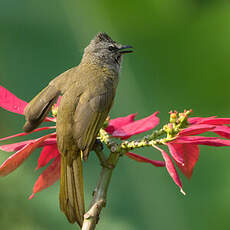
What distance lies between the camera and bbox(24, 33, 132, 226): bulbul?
1.74ft

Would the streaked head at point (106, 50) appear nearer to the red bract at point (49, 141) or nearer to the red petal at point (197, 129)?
the red bract at point (49, 141)

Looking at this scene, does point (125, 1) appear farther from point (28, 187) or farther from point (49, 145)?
point (49, 145)

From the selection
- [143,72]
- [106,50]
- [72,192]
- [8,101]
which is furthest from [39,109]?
[143,72]

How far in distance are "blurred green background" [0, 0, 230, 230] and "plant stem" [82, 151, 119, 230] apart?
63 centimetres

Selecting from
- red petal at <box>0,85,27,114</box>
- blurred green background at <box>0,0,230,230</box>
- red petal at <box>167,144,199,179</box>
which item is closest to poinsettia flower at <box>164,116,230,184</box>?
red petal at <box>167,144,199,179</box>

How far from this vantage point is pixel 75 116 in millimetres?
610

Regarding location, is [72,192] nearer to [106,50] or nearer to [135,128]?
[135,128]

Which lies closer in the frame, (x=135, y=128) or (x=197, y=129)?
(x=197, y=129)

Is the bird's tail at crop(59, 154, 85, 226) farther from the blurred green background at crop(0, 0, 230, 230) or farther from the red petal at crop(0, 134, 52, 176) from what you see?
the blurred green background at crop(0, 0, 230, 230)

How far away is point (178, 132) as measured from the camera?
58 cm

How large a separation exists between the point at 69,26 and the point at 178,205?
0.68 m

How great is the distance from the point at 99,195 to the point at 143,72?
0.94m

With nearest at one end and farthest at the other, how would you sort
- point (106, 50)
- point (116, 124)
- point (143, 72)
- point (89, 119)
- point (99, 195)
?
point (99, 195) < point (89, 119) < point (116, 124) < point (106, 50) < point (143, 72)

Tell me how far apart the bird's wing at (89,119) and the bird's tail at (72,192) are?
2 cm
